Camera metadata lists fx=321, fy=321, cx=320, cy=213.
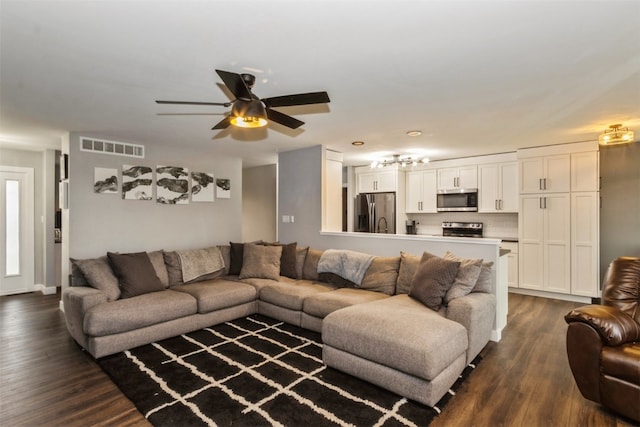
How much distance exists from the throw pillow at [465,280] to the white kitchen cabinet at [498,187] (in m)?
3.16

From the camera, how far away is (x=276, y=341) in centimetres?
344

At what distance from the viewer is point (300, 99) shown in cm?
230

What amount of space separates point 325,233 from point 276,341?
1980mm

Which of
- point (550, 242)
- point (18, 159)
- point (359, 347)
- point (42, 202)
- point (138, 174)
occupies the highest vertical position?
point (18, 159)

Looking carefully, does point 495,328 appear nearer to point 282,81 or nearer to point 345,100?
point 345,100

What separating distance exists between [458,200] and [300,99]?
490cm

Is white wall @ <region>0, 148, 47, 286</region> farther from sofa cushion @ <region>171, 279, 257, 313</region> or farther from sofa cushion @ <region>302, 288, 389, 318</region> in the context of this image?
sofa cushion @ <region>302, 288, 389, 318</region>

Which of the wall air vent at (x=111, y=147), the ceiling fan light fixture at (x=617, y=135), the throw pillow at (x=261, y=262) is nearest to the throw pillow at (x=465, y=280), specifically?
the throw pillow at (x=261, y=262)

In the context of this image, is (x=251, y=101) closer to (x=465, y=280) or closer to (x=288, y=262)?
(x=465, y=280)

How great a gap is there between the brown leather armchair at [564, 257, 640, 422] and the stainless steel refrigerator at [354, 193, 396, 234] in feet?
14.6

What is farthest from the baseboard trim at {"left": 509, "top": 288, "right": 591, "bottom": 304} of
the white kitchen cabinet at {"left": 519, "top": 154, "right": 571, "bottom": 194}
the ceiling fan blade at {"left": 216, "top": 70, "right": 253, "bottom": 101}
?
the ceiling fan blade at {"left": 216, "top": 70, "right": 253, "bottom": 101}

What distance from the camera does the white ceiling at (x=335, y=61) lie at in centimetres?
168

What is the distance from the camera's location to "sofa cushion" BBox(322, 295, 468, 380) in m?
2.25

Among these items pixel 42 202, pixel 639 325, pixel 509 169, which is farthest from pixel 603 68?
pixel 42 202
